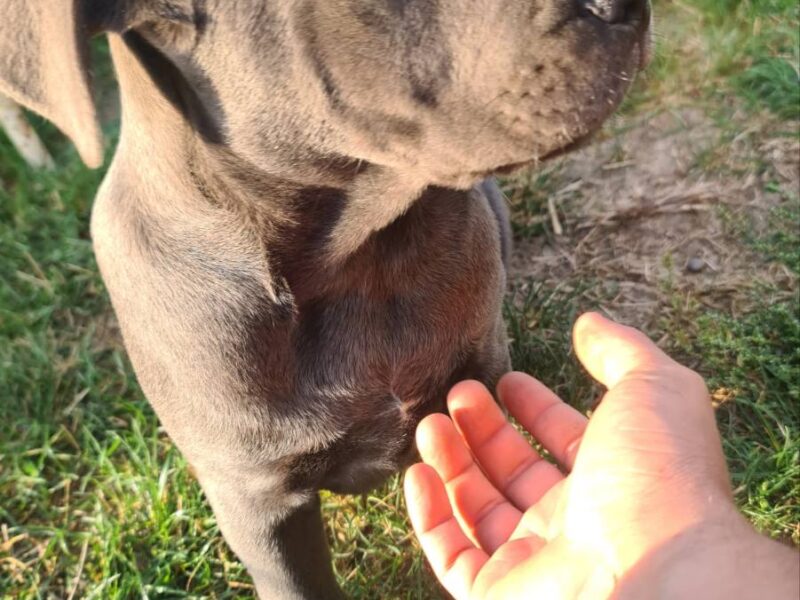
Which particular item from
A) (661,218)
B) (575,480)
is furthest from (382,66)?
(661,218)

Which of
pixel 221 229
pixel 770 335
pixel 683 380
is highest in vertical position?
pixel 221 229

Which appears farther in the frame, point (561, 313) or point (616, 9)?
point (561, 313)

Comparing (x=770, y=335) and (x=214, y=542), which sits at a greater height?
(x=770, y=335)

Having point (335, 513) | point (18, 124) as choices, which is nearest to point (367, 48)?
point (335, 513)

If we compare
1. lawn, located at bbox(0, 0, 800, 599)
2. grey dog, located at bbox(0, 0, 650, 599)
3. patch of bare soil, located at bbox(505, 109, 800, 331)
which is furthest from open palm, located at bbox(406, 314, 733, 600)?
patch of bare soil, located at bbox(505, 109, 800, 331)

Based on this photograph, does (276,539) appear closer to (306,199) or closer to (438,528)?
(438,528)

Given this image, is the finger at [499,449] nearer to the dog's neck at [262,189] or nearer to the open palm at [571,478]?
the open palm at [571,478]

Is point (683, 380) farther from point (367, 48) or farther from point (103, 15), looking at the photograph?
point (103, 15)
